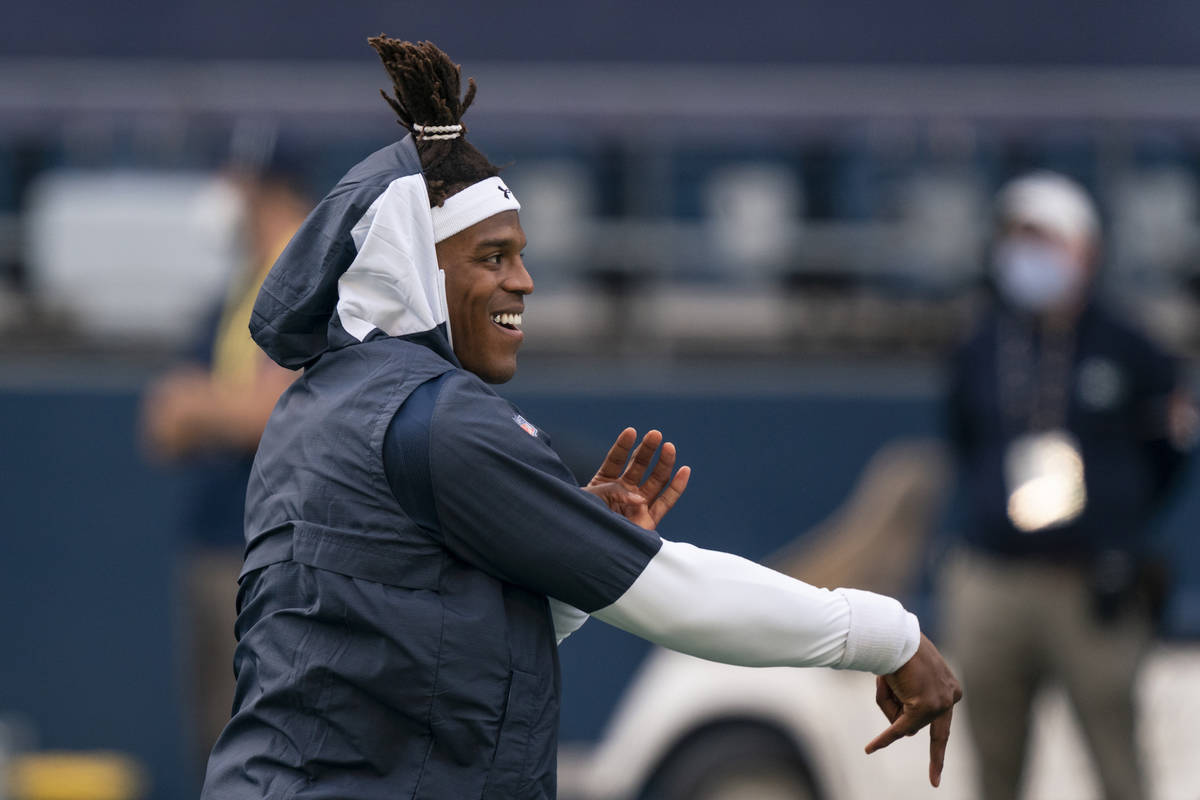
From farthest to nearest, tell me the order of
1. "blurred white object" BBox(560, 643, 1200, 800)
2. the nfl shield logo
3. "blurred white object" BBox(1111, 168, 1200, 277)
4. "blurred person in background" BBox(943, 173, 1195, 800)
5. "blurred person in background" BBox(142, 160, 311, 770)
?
"blurred white object" BBox(1111, 168, 1200, 277), "blurred white object" BBox(560, 643, 1200, 800), "blurred person in background" BBox(142, 160, 311, 770), "blurred person in background" BBox(943, 173, 1195, 800), the nfl shield logo

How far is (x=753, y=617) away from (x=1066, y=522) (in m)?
2.86

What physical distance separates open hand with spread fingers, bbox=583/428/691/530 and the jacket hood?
1.20 feet

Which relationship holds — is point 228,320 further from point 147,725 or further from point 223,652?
point 147,725

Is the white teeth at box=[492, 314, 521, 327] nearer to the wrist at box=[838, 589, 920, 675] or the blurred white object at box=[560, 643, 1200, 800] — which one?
Answer: the wrist at box=[838, 589, 920, 675]

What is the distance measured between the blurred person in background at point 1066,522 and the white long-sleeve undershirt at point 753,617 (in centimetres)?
267

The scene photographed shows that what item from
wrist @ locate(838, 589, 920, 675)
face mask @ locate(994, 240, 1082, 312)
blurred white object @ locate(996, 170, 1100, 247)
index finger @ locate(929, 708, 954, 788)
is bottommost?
index finger @ locate(929, 708, 954, 788)

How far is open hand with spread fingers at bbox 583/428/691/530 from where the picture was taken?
108 inches

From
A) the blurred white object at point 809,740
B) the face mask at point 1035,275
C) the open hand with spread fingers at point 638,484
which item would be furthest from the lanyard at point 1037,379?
the open hand with spread fingers at point 638,484

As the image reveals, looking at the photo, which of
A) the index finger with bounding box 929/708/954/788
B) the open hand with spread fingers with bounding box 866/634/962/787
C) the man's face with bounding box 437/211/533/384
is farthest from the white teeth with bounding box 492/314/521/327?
the index finger with bounding box 929/708/954/788

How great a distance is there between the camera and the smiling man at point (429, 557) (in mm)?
2393

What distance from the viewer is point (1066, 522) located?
513 cm

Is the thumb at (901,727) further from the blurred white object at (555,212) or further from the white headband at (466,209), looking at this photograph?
the blurred white object at (555,212)

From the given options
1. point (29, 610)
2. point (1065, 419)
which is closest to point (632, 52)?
point (1065, 419)

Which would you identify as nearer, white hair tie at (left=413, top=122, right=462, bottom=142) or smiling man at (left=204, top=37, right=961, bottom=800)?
smiling man at (left=204, top=37, right=961, bottom=800)
